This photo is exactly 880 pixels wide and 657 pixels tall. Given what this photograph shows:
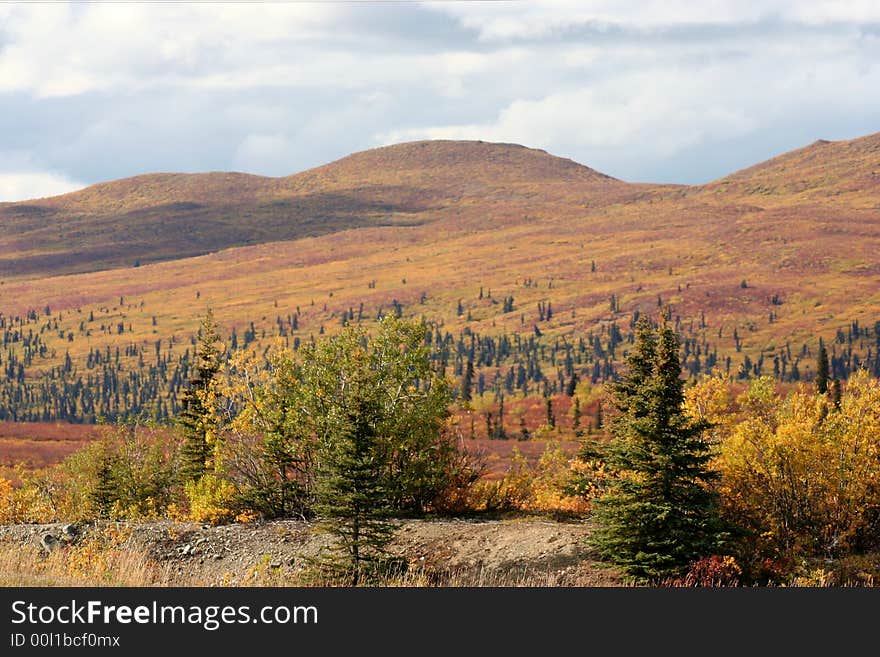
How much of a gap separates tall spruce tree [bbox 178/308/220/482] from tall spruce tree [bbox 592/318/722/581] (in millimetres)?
16781

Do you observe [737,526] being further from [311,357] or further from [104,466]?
[104,466]

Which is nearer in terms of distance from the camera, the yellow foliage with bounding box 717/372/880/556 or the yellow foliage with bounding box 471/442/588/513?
the yellow foliage with bounding box 717/372/880/556

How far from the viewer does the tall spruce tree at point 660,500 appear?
22922 millimetres

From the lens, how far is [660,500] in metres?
23.3

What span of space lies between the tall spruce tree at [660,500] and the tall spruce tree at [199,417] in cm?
1678

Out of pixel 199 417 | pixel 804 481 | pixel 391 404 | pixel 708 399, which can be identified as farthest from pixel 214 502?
pixel 804 481

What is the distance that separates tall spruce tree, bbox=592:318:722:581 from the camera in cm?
2292

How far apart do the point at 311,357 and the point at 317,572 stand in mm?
10363

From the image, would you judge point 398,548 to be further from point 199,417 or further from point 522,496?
point 199,417

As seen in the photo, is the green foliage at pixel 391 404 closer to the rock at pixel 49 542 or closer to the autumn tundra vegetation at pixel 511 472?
the autumn tundra vegetation at pixel 511 472

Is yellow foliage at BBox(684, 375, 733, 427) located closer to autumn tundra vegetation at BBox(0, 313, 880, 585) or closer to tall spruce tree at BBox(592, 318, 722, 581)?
autumn tundra vegetation at BBox(0, 313, 880, 585)

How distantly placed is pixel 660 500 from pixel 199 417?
67.9ft

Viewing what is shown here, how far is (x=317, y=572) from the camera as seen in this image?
72.7 ft

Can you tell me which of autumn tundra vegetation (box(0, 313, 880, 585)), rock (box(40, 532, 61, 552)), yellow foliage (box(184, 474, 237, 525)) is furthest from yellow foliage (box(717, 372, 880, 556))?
rock (box(40, 532, 61, 552))
